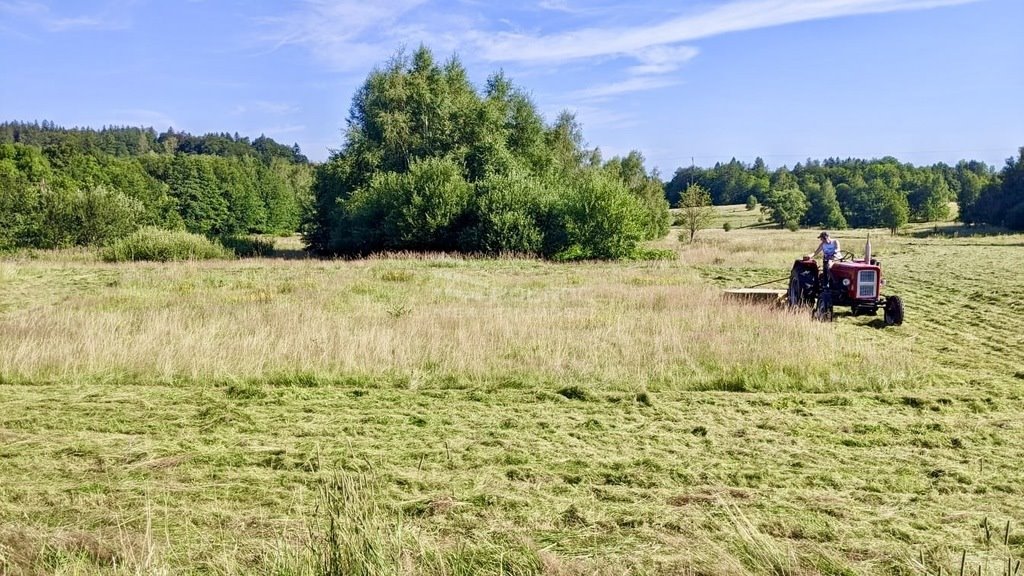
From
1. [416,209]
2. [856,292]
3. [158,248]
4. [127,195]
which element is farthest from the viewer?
[127,195]

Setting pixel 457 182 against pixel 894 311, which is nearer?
pixel 894 311

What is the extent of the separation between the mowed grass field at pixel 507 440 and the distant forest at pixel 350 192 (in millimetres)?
18171

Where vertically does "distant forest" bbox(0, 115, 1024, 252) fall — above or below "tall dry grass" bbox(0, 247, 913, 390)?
above

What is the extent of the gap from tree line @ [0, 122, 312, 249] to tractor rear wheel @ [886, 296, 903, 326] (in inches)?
1261

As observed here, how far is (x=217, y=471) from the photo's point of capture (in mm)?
5199

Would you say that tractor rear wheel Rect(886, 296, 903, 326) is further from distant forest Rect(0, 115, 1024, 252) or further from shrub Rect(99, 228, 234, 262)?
shrub Rect(99, 228, 234, 262)

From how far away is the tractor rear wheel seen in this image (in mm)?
11688

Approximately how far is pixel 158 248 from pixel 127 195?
73.7 feet

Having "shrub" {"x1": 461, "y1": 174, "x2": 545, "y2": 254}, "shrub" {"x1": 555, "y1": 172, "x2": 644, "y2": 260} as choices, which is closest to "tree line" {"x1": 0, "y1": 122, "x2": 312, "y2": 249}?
"shrub" {"x1": 461, "y1": 174, "x2": 545, "y2": 254}

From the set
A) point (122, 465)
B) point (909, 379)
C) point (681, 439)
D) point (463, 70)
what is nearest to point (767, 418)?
point (681, 439)

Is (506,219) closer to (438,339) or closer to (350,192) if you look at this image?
(350,192)

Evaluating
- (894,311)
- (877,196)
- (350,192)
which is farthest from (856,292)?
(877,196)

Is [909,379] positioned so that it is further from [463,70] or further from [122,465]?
[463,70]

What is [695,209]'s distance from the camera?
3981 cm
